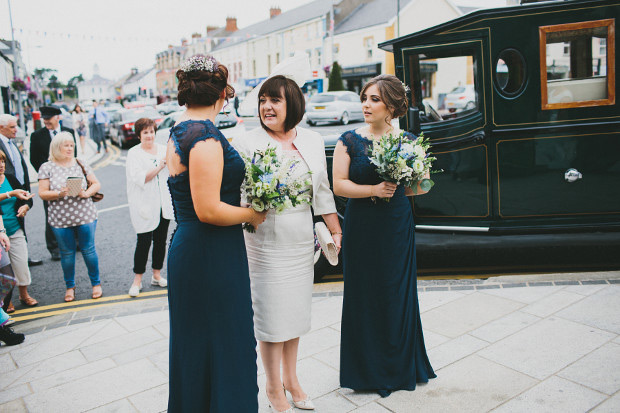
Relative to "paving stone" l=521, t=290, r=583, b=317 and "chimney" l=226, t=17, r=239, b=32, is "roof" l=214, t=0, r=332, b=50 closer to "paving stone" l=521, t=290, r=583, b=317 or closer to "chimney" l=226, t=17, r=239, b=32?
"chimney" l=226, t=17, r=239, b=32

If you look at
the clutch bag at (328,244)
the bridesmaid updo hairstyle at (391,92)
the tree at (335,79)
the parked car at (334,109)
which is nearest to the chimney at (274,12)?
the tree at (335,79)

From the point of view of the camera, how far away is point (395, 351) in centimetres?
333

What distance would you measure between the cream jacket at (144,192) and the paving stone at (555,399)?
12.4ft

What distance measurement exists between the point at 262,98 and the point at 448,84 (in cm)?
3835

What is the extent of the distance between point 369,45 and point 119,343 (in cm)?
3925

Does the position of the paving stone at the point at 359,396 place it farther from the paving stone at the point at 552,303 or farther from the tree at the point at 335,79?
the tree at the point at 335,79

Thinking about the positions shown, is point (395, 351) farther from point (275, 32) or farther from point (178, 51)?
point (178, 51)

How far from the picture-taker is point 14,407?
3.43 metres

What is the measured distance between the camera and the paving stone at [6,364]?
4016 mm

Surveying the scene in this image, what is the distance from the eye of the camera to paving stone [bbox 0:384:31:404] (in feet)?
11.7

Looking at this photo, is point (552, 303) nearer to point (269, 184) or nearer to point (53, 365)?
point (269, 184)

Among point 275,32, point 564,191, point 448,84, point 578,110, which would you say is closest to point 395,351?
point 564,191

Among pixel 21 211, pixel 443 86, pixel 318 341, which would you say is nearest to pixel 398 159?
pixel 318 341

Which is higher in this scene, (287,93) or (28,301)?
(287,93)
